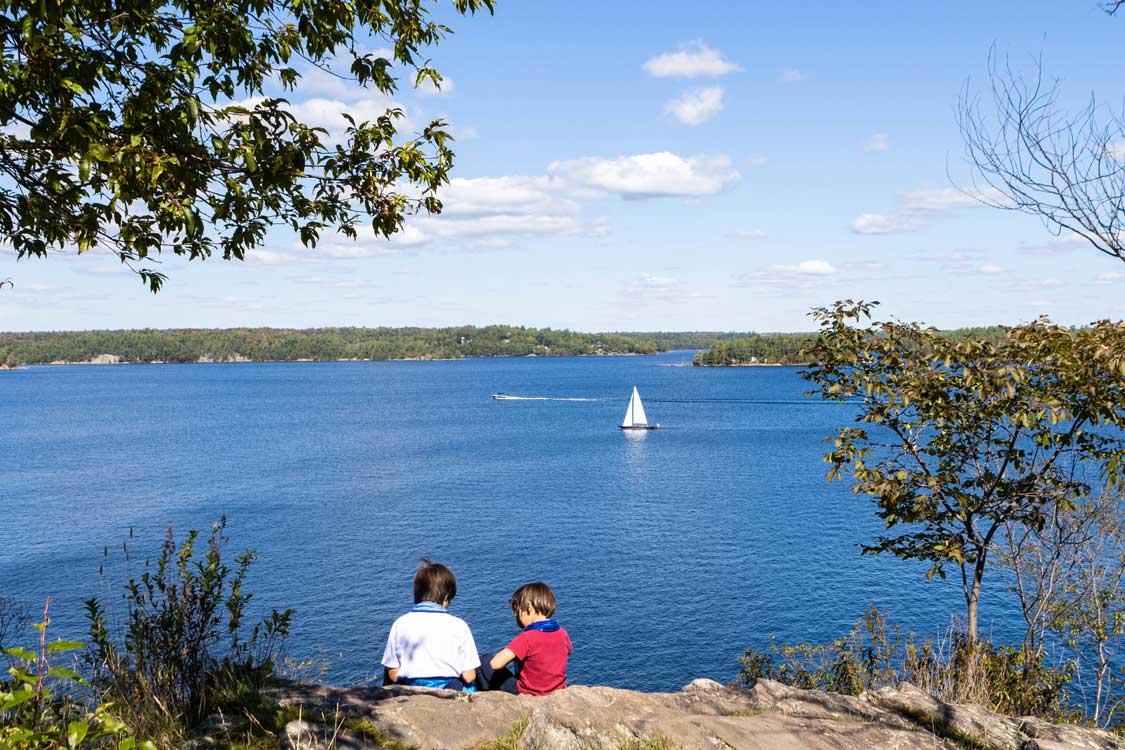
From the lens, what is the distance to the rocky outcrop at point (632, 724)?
4820 mm

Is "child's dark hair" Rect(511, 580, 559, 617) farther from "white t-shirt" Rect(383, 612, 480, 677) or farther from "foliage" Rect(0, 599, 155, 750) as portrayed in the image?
"foliage" Rect(0, 599, 155, 750)

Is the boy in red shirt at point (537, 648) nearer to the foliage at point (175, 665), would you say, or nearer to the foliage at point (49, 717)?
the foliage at point (175, 665)

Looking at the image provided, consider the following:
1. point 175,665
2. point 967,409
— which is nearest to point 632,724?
point 175,665

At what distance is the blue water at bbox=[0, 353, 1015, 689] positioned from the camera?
2847cm

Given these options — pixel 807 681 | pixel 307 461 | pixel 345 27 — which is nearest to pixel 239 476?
pixel 307 461

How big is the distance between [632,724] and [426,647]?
181 centimetres

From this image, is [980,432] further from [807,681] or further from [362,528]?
[362,528]

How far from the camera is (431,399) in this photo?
13450cm

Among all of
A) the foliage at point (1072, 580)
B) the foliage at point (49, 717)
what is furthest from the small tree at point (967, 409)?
the foliage at point (49, 717)

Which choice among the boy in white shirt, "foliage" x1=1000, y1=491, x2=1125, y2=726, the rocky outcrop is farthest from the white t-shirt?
"foliage" x1=1000, y1=491, x2=1125, y2=726

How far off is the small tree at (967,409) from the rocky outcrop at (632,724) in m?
3.15

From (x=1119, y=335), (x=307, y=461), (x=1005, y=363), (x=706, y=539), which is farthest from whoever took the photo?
(x=307, y=461)

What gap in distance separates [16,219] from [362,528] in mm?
37632

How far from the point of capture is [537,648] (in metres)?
6.32
